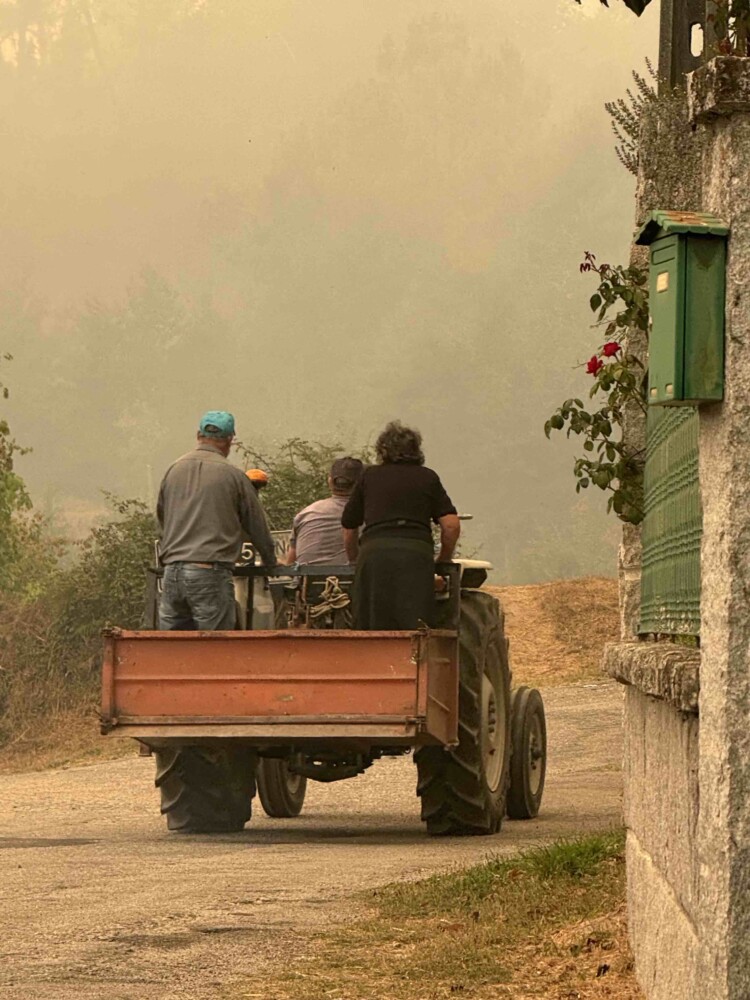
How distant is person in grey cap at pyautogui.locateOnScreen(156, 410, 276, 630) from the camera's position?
436 inches

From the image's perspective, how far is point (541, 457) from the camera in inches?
4624

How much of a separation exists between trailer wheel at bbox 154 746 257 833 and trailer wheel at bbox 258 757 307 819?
1074 mm

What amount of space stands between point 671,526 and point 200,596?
5470 mm

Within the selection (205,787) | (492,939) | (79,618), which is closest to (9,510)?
(79,618)

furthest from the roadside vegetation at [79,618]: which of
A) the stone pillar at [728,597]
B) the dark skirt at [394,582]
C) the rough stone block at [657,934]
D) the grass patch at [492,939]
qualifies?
the stone pillar at [728,597]

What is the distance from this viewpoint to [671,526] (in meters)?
5.93

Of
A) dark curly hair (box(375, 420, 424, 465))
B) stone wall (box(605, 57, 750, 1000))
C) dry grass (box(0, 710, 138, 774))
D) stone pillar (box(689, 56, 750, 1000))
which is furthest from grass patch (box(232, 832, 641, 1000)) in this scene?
dry grass (box(0, 710, 138, 774))

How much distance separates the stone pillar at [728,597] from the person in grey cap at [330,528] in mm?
7302

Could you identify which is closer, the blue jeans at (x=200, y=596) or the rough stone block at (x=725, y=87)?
the rough stone block at (x=725, y=87)

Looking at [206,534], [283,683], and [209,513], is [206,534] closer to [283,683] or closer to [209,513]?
[209,513]

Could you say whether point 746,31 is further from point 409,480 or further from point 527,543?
point 527,543

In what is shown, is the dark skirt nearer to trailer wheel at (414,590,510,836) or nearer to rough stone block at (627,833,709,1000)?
trailer wheel at (414,590,510,836)

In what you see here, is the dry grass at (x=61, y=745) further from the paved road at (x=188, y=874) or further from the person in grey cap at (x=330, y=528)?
the person in grey cap at (x=330, y=528)

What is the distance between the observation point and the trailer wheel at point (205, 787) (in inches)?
454
